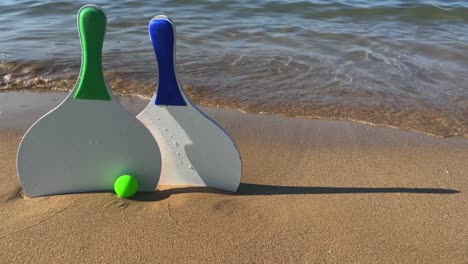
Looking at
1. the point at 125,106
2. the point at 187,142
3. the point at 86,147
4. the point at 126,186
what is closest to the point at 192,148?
the point at 187,142

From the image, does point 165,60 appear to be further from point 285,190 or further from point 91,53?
point 285,190

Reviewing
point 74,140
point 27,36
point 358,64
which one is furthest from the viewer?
point 27,36

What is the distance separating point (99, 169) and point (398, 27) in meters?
5.04

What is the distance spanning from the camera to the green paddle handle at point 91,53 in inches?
80.8

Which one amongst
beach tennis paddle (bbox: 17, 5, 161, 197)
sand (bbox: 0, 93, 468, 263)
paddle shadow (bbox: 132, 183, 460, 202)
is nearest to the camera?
sand (bbox: 0, 93, 468, 263)

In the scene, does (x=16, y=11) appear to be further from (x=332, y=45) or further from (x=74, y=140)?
(x=74, y=140)

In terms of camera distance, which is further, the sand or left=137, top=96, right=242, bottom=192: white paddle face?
left=137, top=96, right=242, bottom=192: white paddle face

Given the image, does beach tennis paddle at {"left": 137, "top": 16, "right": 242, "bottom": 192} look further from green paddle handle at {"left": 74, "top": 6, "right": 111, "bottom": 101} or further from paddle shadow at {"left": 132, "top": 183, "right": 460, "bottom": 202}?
green paddle handle at {"left": 74, "top": 6, "right": 111, "bottom": 101}

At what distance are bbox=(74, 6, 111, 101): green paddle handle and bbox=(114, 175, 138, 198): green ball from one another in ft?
1.20

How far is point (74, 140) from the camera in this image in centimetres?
222

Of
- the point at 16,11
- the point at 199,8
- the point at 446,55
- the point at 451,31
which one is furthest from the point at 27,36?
the point at 451,31

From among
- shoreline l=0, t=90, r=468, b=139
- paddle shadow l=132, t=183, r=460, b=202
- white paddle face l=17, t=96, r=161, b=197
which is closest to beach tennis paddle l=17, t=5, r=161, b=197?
white paddle face l=17, t=96, r=161, b=197

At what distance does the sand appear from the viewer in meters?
1.89

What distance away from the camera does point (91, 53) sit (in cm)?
211
